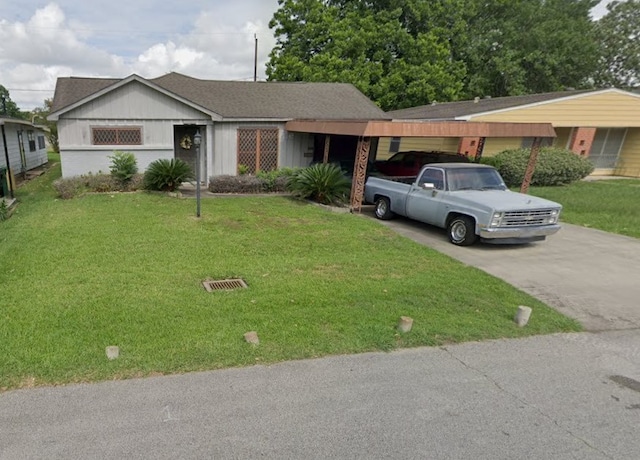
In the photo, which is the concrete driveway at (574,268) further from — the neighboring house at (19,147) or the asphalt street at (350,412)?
the neighboring house at (19,147)

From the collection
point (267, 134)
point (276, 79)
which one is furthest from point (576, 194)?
point (276, 79)

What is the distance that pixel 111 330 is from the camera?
13.3 ft

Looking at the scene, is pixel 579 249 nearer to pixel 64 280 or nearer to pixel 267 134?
pixel 64 280

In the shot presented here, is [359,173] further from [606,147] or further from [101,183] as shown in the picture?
[606,147]

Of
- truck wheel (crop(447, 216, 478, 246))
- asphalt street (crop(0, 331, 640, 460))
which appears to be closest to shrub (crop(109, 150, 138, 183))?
truck wheel (crop(447, 216, 478, 246))

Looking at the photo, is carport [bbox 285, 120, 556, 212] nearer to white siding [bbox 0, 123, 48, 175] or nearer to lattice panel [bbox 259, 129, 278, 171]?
lattice panel [bbox 259, 129, 278, 171]

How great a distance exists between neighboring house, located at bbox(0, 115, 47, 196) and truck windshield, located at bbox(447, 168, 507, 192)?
13306 mm

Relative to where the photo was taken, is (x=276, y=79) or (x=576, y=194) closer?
(x=576, y=194)

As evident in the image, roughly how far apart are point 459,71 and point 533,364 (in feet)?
94.6

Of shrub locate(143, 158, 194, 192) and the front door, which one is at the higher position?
the front door

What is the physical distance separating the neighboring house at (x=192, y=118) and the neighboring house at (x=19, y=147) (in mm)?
2348

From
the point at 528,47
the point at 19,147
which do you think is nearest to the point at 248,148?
the point at 19,147

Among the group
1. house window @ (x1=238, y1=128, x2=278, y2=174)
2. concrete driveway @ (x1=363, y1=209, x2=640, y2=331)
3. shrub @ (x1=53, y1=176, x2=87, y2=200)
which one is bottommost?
shrub @ (x1=53, y1=176, x2=87, y2=200)

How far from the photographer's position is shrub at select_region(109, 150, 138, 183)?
41.3ft
